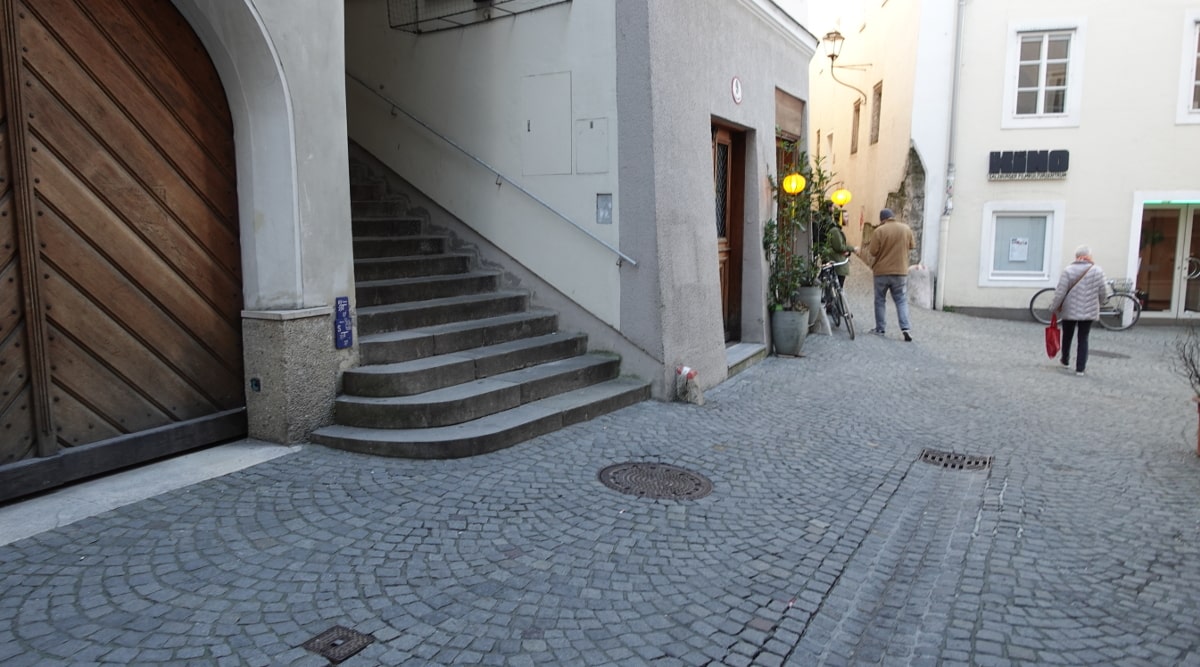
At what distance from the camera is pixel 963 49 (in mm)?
14820

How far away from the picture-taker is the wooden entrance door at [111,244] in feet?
13.8

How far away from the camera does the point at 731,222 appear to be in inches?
387

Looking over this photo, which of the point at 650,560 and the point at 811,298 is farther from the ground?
the point at 811,298

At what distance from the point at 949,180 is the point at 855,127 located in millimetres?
6271

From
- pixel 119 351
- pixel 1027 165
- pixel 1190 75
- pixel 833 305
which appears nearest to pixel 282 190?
pixel 119 351

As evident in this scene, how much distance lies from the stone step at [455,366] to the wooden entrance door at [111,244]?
88cm

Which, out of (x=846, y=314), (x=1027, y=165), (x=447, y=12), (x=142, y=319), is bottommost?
(x=846, y=314)

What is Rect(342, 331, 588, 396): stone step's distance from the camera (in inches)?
223

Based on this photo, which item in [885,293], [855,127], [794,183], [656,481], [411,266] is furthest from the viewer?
[855,127]

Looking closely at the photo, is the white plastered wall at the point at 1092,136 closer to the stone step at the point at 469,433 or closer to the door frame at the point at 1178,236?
the door frame at the point at 1178,236

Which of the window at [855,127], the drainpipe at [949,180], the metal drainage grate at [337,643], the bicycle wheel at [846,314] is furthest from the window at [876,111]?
the metal drainage grate at [337,643]

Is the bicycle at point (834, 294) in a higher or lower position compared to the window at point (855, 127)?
lower

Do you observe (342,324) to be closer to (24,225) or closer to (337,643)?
(24,225)

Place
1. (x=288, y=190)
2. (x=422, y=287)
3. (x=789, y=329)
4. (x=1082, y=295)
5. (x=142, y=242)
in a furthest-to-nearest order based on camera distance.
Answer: (x=789, y=329), (x=1082, y=295), (x=422, y=287), (x=288, y=190), (x=142, y=242)
